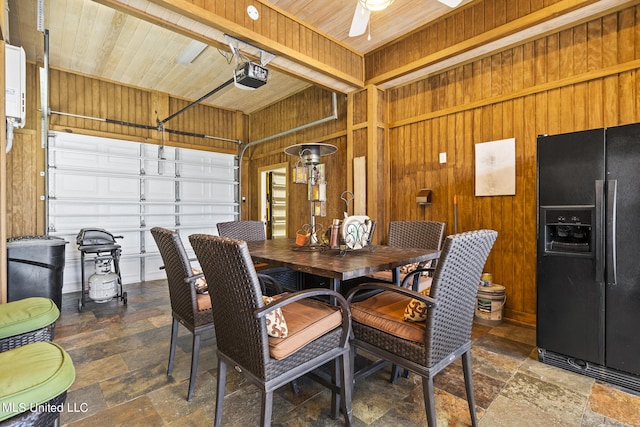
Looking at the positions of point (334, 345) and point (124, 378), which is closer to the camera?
point (334, 345)

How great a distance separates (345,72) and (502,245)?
284 centimetres

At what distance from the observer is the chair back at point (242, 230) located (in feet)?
11.0

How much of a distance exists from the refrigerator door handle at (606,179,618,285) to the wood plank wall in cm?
98

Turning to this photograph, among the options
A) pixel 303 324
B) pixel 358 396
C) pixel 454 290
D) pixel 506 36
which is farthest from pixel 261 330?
pixel 506 36

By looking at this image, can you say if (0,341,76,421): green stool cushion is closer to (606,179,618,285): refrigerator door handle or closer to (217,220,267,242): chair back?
(217,220,267,242): chair back

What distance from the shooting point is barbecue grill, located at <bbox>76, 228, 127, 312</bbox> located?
153 inches

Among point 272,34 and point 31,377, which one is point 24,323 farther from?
point 272,34

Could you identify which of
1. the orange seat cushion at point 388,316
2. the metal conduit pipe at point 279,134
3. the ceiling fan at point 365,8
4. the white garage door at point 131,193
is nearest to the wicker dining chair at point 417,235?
the orange seat cushion at point 388,316

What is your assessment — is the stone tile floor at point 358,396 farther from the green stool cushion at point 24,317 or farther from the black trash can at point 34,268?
the black trash can at point 34,268

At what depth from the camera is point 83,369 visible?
2.33 m

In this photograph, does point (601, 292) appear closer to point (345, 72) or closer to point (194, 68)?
point (345, 72)

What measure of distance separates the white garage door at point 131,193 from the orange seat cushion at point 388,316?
4327mm

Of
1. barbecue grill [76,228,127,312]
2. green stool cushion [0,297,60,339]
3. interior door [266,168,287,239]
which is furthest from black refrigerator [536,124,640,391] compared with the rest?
interior door [266,168,287,239]

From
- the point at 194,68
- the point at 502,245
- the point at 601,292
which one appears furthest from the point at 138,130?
the point at 601,292
